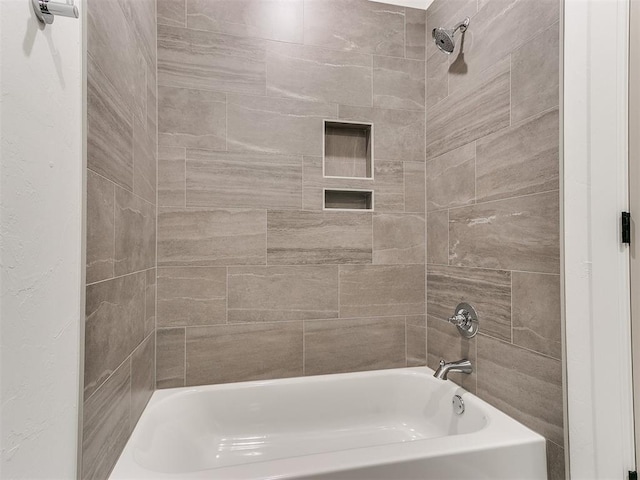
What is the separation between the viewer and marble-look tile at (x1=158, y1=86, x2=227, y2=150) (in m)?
1.75

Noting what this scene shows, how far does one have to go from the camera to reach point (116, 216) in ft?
3.61

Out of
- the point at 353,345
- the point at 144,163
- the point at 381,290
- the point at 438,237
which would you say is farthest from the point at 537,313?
the point at 144,163

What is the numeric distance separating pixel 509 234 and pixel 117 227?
1425mm

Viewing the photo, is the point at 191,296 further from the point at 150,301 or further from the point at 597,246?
the point at 597,246

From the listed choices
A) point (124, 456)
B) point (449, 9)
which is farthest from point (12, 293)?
point (449, 9)

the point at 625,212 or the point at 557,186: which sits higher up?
the point at 557,186

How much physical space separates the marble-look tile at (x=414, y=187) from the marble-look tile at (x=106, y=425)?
1570 millimetres

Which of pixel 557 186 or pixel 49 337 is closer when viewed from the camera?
pixel 49 337

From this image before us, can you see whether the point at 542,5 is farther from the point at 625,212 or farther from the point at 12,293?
the point at 12,293

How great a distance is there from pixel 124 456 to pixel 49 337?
693mm

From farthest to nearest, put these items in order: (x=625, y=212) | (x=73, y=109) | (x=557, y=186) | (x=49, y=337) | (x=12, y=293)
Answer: (x=557, y=186) → (x=625, y=212) → (x=73, y=109) → (x=49, y=337) → (x=12, y=293)

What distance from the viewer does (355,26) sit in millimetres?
1979

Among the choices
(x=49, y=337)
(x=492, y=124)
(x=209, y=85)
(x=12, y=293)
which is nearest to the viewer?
(x=12, y=293)

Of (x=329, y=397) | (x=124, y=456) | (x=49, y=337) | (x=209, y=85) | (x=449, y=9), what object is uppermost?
(x=449, y=9)
